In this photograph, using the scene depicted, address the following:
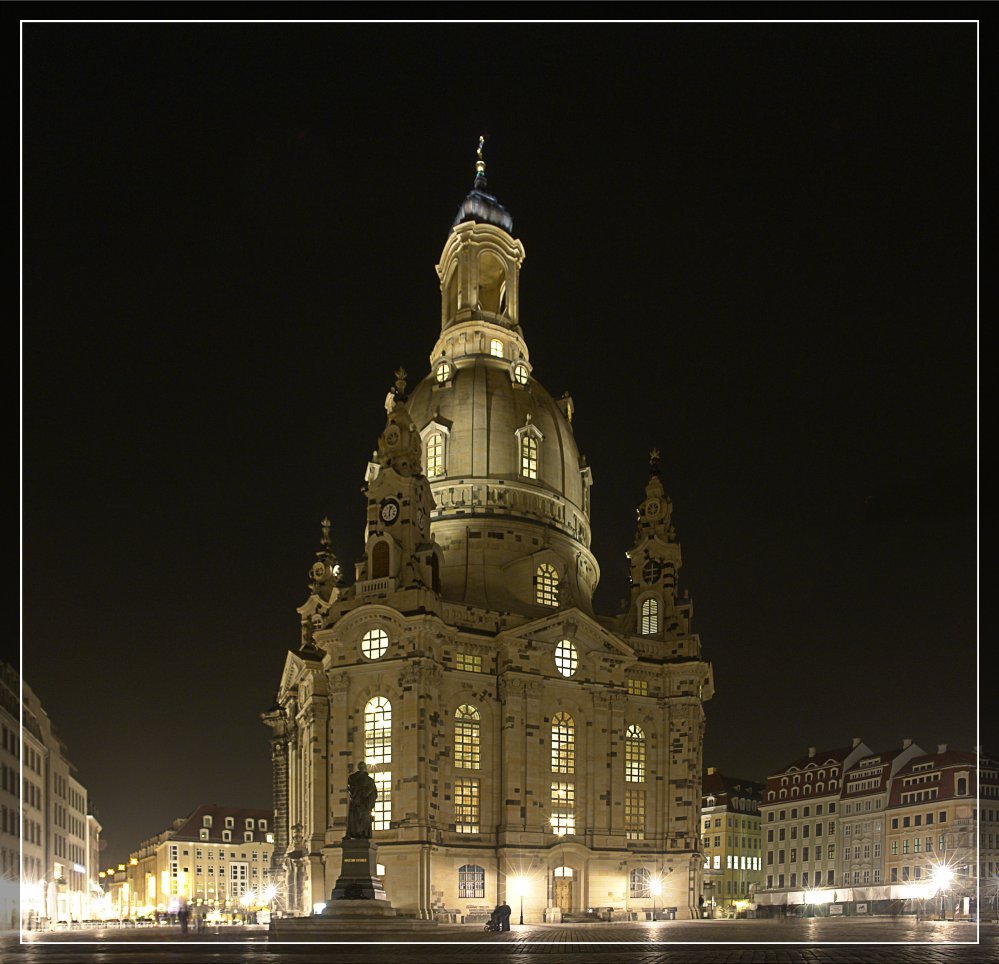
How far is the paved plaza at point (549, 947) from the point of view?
37.6 meters

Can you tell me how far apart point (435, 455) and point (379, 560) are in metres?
13.8

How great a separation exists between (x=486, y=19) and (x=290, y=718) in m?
71.9

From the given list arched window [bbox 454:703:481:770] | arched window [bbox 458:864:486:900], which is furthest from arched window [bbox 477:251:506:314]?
arched window [bbox 458:864:486:900]

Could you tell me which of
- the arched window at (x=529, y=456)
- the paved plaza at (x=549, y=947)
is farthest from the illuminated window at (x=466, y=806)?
the arched window at (x=529, y=456)

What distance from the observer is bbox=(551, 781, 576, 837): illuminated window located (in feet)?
289

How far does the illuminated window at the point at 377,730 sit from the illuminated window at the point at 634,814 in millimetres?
18269

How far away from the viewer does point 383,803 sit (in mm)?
83562

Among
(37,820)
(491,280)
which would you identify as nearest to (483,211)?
(491,280)

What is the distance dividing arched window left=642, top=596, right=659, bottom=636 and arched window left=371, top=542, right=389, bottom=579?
2210cm

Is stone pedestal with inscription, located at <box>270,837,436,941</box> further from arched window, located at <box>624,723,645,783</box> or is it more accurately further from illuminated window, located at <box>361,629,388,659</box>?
arched window, located at <box>624,723,645,783</box>

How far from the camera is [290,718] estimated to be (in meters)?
98.9

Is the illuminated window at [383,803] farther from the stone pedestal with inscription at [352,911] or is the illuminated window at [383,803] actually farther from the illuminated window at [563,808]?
the stone pedestal with inscription at [352,911]

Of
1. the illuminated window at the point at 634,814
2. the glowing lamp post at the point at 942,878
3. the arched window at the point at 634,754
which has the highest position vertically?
the arched window at the point at 634,754

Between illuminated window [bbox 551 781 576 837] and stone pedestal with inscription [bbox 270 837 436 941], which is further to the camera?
illuminated window [bbox 551 781 576 837]
